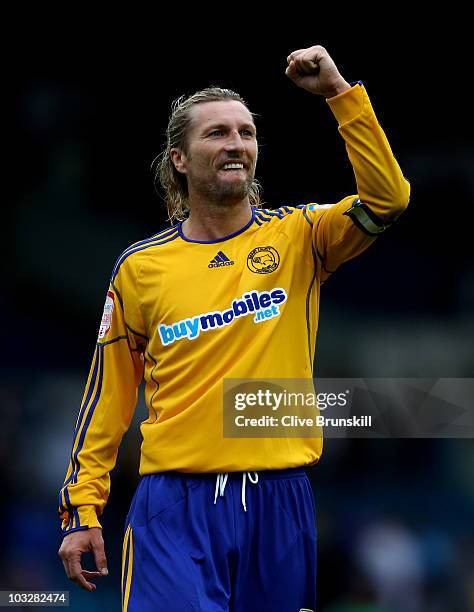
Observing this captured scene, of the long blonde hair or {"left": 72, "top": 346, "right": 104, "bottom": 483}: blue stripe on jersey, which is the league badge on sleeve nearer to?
{"left": 72, "top": 346, "right": 104, "bottom": 483}: blue stripe on jersey

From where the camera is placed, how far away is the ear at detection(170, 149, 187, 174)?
12.5 feet

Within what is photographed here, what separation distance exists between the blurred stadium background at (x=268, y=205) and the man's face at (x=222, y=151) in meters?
3.70

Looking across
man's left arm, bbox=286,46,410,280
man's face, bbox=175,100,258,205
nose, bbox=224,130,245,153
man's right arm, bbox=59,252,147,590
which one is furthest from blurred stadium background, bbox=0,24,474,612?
man's left arm, bbox=286,46,410,280

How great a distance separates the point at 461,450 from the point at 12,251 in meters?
3.78

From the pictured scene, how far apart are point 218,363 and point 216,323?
5.3 inches

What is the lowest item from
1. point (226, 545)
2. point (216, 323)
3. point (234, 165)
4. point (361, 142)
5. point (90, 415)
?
point (226, 545)

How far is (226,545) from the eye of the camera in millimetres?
3158

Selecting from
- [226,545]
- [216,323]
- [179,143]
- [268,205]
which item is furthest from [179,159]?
[268,205]

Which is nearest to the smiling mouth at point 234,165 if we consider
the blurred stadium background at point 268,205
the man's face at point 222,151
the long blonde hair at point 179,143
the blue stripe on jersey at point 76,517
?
the man's face at point 222,151

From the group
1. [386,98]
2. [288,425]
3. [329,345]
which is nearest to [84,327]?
[329,345]

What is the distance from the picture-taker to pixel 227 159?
354cm

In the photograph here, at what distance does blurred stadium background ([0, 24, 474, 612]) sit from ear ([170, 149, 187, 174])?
138 inches

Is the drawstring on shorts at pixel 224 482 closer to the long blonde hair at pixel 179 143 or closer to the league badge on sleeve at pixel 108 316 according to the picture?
the league badge on sleeve at pixel 108 316

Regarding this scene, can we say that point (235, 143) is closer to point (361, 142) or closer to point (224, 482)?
point (361, 142)
